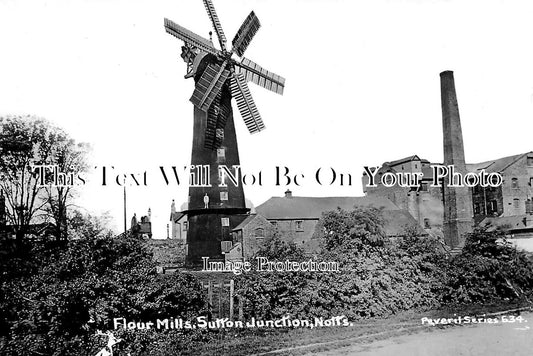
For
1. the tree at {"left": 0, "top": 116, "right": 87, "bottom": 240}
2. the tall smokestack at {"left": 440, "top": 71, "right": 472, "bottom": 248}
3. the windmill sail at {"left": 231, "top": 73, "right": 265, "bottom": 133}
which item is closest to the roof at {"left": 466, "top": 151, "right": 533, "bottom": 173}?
the tall smokestack at {"left": 440, "top": 71, "right": 472, "bottom": 248}

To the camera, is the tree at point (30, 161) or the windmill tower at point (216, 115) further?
the windmill tower at point (216, 115)

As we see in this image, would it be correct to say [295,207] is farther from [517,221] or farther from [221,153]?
[221,153]

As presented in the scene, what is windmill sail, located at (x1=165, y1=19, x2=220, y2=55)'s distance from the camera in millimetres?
16473

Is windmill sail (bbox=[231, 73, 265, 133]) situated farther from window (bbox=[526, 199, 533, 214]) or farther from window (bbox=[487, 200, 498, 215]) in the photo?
window (bbox=[487, 200, 498, 215])

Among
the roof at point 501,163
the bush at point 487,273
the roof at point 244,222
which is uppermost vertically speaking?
the roof at point 501,163

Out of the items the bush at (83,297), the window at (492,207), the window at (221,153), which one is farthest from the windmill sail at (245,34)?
the window at (492,207)

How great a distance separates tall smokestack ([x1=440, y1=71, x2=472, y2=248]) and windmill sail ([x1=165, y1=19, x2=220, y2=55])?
1106 cm

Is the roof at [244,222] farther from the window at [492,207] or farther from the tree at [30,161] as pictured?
the window at [492,207]

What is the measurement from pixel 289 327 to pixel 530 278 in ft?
31.1

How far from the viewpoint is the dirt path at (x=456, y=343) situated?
1009 centimetres

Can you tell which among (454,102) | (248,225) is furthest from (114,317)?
(454,102)

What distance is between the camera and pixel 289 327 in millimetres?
12000

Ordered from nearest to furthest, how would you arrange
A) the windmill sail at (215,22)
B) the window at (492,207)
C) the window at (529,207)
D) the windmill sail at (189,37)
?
the windmill sail at (189,37)
the windmill sail at (215,22)
the window at (529,207)
the window at (492,207)

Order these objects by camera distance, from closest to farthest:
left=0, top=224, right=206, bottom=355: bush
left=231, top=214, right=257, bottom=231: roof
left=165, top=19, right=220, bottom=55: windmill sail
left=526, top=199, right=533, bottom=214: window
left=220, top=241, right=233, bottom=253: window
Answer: left=0, top=224, right=206, bottom=355: bush, left=165, top=19, right=220, bottom=55: windmill sail, left=220, top=241, right=233, bottom=253: window, left=231, top=214, right=257, bottom=231: roof, left=526, top=199, right=533, bottom=214: window
